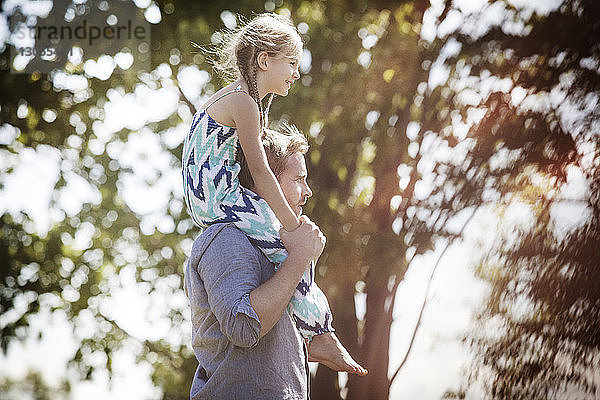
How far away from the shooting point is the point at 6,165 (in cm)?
712

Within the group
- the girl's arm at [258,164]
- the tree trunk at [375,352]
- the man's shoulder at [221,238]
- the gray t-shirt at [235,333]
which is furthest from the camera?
the tree trunk at [375,352]

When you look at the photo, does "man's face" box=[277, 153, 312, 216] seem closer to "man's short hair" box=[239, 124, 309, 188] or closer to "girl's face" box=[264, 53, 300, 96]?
"man's short hair" box=[239, 124, 309, 188]

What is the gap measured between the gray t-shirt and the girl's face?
0.53 metres

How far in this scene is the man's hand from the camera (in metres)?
1.88

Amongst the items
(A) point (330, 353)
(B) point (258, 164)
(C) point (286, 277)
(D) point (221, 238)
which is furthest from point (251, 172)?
(A) point (330, 353)

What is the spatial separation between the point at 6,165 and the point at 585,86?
19.5ft

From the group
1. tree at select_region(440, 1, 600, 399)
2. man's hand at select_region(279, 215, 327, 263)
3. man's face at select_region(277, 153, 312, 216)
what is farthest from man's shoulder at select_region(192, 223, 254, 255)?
tree at select_region(440, 1, 600, 399)

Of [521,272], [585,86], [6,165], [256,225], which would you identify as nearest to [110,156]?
[6,165]

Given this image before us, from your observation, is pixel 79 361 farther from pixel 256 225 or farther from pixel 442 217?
pixel 256 225

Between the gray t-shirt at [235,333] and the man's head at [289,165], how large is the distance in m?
0.34

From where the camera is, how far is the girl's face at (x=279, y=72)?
213 centimetres

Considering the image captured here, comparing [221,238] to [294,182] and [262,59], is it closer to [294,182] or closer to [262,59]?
[294,182]

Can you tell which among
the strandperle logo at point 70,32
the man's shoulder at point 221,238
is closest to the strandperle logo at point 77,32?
the strandperle logo at point 70,32

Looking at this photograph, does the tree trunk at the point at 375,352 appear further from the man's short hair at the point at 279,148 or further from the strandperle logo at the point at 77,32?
the man's short hair at the point at 279,148
